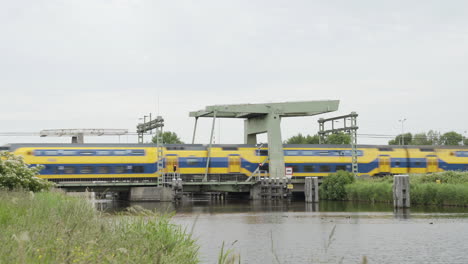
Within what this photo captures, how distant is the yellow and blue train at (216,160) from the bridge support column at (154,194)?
2.54 meters

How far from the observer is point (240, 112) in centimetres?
6619

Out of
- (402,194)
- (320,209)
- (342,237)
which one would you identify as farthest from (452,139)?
(342,237)

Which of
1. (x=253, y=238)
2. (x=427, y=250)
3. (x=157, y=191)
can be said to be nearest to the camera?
(x=427, y=250)

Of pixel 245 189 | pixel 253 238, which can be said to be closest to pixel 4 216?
pixel 253 238

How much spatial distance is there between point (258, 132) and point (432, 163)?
78.2 ft

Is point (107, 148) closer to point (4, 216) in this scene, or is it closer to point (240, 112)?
point (240, 112)

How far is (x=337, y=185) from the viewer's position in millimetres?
66812

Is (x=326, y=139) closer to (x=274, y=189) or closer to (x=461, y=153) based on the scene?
(x=461, y=153)

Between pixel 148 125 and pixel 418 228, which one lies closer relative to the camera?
pixel 418 228

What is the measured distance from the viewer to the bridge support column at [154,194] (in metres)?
65.6

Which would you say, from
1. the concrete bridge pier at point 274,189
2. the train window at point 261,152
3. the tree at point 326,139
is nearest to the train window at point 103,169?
the concrete bridge pier at point 274,189

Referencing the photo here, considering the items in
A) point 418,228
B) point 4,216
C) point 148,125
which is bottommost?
point 418,228

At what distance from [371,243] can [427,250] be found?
292 cm

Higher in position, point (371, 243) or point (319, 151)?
point (319, 151)
